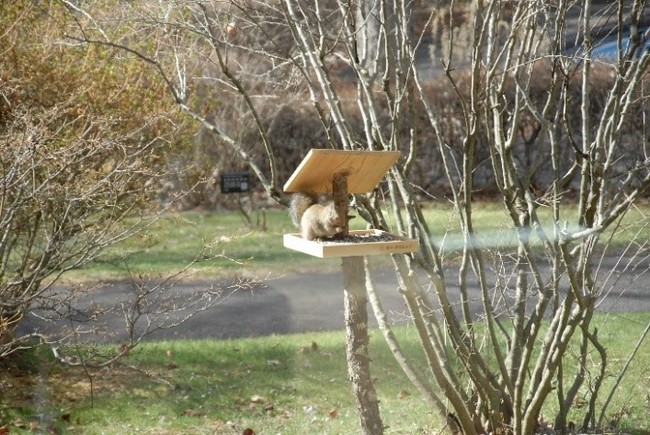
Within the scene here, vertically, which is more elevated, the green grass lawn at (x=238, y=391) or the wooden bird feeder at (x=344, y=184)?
the wooden bird feeder at (x=344, y=184)

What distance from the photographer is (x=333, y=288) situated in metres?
9.95

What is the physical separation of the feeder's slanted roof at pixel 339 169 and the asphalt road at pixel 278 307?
3440 millimetres

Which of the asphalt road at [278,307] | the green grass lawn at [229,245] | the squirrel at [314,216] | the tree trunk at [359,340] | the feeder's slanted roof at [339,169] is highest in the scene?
the feeder's slanted roof at [339,169]

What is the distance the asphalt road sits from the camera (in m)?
8.27

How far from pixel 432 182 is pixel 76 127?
894cm

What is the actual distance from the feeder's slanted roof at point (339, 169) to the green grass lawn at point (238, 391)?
7.38 ft

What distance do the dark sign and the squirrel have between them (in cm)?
769

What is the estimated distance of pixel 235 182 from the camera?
38.8 ft

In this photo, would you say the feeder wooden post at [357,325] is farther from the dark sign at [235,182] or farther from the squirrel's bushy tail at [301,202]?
the dark sign at [235,182]

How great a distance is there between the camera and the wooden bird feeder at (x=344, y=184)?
3.78 meters

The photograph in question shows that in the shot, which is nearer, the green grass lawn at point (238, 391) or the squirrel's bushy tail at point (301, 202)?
the squirrel's bushy tail at point (301, 202)

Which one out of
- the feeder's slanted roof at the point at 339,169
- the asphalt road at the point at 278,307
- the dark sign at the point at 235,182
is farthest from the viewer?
the dark sign at the point at 235,182

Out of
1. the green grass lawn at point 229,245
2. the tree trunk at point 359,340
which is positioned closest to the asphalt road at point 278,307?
the green grass lawn at point 229,245

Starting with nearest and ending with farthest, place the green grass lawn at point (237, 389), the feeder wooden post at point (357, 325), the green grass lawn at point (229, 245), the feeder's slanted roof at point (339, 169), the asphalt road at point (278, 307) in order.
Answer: the feeder's slanted roof at point (339, 169)
the feeder wooden post at point (357, 325)
the green grass lawn at point (237, 389)
the asphalt road at point (278, 307)
the green grass lawn at point (229, 245)
